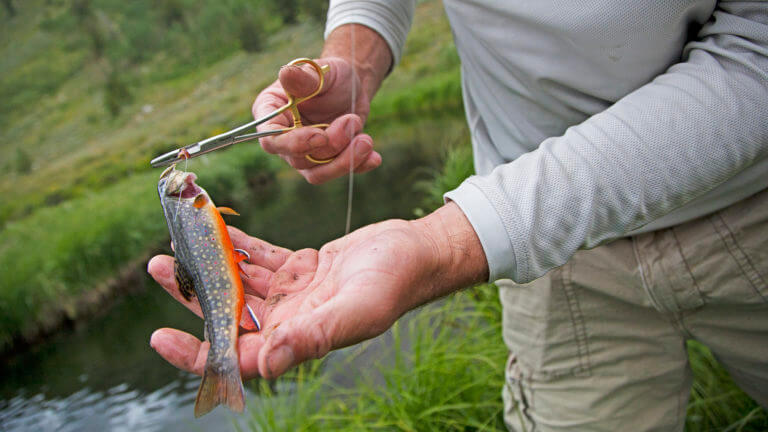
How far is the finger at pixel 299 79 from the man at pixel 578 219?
0.01 meters

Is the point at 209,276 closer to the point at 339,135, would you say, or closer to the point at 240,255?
the point at 240,255

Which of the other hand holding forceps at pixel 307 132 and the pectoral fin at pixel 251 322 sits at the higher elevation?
the other hand holding forceps at pixel 307 132

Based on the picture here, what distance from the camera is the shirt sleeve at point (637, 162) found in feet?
3.75

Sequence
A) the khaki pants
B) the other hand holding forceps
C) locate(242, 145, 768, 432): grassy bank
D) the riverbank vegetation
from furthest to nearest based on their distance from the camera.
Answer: the riverbank vegetation → locate(242, 145, 768, 432): grassy bank → the other hand holding forceps → the khaki pants

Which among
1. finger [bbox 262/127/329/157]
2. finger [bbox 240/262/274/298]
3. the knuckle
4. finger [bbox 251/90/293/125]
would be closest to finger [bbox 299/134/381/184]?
finger [bbox 262/127/329/157]

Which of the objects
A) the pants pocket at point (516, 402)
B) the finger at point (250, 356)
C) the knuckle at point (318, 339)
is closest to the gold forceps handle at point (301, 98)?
the finger at point (250, 356)

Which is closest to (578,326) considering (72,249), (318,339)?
(318,339)

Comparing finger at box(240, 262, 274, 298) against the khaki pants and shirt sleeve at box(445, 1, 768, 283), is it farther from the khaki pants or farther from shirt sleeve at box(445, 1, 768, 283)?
the khaki pants

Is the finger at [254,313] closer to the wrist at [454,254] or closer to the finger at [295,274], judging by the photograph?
the finger at [295,274]

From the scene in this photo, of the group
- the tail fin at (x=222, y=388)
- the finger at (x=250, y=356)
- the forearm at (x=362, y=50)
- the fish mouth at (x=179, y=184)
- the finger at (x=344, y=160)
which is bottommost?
the tail fin at (x=222, y=388)

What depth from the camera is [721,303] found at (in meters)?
1.50

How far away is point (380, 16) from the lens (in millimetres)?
2215

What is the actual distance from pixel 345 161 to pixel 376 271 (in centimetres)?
83

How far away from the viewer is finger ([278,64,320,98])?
5.30 ft
